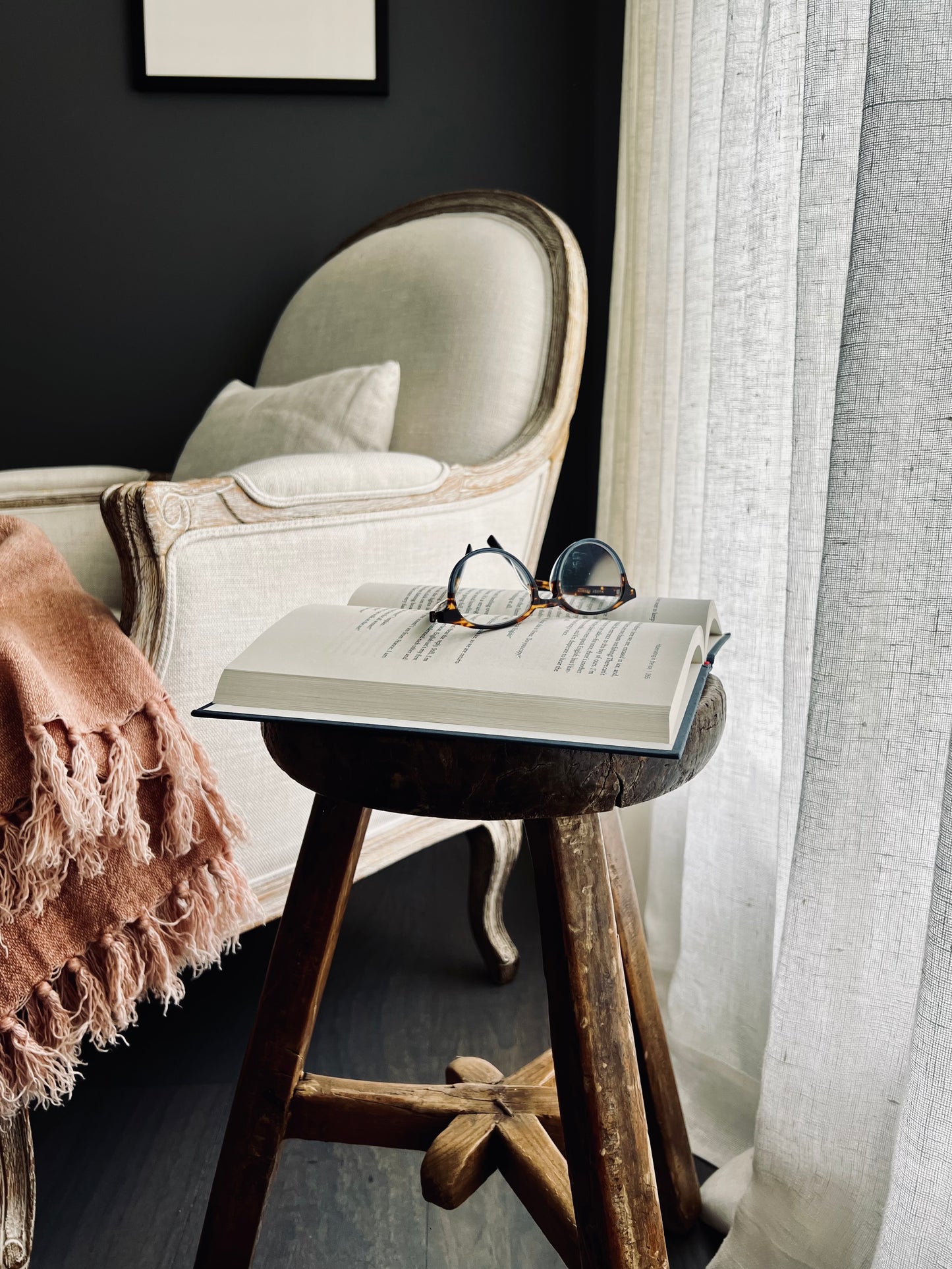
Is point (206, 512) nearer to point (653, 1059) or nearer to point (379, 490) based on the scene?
point (379, 490)

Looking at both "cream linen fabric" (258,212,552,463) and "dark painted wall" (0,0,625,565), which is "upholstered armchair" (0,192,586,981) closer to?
"cream linen fabric" (258,212,552,463)

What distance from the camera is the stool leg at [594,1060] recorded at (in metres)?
0.64

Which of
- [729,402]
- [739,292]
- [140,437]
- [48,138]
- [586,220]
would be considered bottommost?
[140,437]

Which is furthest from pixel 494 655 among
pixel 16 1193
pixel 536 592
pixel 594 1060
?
pixel 16 1193

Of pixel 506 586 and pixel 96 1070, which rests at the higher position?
pixel 506 586

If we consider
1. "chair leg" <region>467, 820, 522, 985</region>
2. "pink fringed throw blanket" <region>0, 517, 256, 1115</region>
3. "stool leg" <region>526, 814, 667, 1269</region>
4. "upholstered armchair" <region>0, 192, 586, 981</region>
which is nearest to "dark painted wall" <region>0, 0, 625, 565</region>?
"upholstered armchair" <region>0, 192, 586, 981</region>

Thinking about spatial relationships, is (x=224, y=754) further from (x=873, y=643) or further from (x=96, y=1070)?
(x=873, y=643)

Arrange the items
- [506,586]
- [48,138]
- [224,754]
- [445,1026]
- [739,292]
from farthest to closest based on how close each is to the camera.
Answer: [48,138], [506,586], [445,1026], [739,292], [224,754]

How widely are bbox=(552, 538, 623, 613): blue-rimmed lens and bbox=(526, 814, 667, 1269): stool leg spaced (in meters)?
0.19

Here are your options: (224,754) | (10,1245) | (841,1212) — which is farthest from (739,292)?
(10,1245)

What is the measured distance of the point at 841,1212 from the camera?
801 mm

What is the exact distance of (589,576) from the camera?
80 centimetres

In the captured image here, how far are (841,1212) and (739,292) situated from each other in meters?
0.90

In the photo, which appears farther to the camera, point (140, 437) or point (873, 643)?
point (140, 437)
